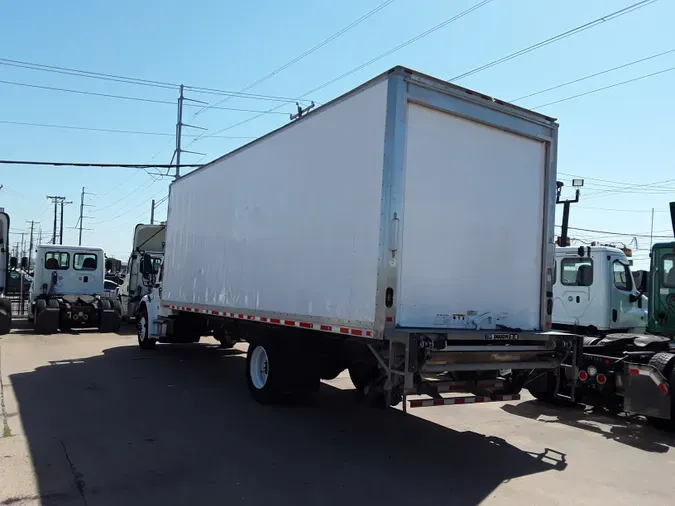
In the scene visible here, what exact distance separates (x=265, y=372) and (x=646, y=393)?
5216 mm

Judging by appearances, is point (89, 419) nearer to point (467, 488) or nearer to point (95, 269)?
point (467, 488)

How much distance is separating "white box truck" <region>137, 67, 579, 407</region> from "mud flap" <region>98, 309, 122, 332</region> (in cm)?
1119

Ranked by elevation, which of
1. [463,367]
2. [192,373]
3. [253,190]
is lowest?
[192,373]

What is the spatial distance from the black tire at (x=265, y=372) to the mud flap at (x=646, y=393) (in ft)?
15.6

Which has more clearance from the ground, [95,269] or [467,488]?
[95,269]

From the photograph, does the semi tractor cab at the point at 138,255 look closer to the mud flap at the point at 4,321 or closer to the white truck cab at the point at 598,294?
the mud flap at the point at 4,321

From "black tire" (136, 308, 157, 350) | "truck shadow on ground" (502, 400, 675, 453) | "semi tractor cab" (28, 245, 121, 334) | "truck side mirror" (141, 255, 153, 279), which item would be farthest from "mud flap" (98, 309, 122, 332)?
"truck shadow on ground" (502, 400, 675, 453)

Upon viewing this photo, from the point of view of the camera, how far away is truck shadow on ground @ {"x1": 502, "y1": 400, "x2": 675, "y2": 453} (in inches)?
281

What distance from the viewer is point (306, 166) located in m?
7.25

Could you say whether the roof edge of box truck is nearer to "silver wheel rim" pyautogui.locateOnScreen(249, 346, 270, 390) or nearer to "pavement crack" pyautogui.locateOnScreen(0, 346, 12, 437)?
"silver wheel rim" pyautogui.locateOnScreen(249, 346, 270, 390)

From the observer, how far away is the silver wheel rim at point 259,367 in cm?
827

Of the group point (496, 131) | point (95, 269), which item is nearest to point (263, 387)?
point (496, 131)

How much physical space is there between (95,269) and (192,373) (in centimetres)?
1062

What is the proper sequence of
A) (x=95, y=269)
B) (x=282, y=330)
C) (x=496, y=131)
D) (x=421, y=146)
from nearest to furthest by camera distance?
1. (x=421, y=146)
2. (x=496, y=131)
3. (x=282, y=330)
4. (x=95, y=269)
